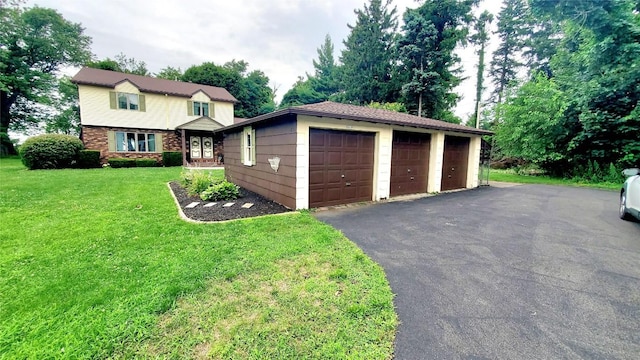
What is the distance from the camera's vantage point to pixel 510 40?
27.0 meters

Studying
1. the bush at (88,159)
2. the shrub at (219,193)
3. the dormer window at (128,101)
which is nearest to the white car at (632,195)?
the shrub at (219,193)

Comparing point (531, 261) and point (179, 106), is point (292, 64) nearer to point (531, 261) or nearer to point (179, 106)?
point (179, 106)

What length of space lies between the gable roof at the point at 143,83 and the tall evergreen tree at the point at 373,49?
1209 centimetres

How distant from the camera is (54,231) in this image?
4.53 m

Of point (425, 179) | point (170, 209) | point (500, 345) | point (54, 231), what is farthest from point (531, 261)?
point (54, 231)

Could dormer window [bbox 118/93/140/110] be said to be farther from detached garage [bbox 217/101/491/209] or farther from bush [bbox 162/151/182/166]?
detached garage [bbox 217/101/491/209]

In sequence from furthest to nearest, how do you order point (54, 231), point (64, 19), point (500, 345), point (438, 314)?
1. point (64, 19)
2. point (54, 231)
3. point (438, 314)
4. point (500, 345)

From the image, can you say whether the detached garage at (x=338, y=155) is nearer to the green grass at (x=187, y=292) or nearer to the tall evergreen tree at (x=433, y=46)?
the green grass at (x=187, y=292)

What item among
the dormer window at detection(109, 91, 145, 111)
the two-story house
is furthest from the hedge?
the dormer window at detection(109, 91, 145, 111)

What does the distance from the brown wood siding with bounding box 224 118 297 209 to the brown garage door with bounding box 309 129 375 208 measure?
50 cm

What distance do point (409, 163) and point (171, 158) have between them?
1594 centimetres

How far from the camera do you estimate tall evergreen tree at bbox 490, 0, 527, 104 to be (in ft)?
87.2

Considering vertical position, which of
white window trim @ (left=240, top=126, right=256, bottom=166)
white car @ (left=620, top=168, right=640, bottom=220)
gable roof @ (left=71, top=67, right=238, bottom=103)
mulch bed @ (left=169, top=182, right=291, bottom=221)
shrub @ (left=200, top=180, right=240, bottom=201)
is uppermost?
gable roof @ (left=71, top=67, right=238, bottom=103)

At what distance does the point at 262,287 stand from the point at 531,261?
372 centimetres
